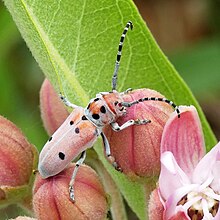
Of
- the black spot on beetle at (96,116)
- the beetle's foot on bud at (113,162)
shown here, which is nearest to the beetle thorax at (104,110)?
Result: the black spot on beetle at (96,116)

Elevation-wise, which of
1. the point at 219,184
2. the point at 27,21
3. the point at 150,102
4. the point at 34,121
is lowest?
the point at 34,121

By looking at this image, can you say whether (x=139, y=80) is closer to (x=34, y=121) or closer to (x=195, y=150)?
(x=195, y=150)

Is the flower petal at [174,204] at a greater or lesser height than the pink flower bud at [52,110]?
lesser

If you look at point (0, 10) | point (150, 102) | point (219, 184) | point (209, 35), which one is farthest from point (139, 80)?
point (209, 35)

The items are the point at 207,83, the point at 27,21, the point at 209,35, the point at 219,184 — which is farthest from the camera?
the point at 209,35

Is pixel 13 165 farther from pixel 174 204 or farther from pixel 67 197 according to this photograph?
pixel 174 204

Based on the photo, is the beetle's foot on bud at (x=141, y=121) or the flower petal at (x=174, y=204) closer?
the flower petal at (x=174, y=204)

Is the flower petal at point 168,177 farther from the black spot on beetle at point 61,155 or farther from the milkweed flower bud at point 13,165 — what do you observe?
the milkweed flower bud at point 13,165
